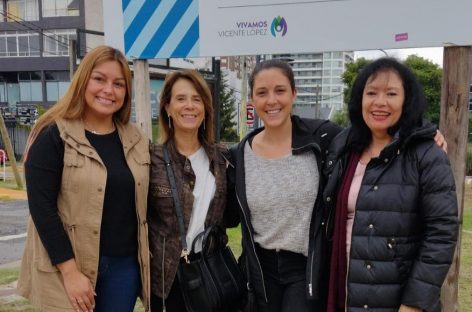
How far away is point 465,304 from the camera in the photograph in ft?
14.4

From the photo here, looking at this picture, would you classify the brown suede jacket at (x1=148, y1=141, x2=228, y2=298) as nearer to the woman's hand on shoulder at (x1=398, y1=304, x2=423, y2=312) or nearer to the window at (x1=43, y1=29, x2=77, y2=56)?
the woman's hand on shoulder at (x1=398, y1=304, x2=423, y2=312)

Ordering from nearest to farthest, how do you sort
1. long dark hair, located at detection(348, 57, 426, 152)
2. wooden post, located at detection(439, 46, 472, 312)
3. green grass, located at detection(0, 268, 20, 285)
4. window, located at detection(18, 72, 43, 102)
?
long dark hair, located at detection(348, 57, 426, 152) < wooden post, located at detection(439, 46, 472, 312) < green grass, located at detection(0, 268, 20, 285) < window, located at detection(18, 72, 43, 102)

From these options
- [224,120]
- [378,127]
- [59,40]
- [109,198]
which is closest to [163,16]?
[109,198]

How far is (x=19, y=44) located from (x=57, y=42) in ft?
13.2

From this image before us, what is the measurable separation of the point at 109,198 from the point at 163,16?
149cm

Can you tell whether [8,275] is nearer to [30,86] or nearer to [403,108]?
[403,108]

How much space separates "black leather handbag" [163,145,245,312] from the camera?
2.64 metres

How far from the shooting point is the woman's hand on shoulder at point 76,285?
2.39 meters

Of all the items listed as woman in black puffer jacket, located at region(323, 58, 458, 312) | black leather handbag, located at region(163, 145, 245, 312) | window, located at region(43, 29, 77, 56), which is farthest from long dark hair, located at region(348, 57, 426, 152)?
window, located at region(43, 29, 77, 56)

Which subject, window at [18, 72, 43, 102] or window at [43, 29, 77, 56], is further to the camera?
window at [18, 72, 43, 102]

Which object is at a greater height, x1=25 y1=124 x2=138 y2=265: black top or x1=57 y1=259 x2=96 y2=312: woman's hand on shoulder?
x1=25 y1=124 x2=138 y2=265: black top

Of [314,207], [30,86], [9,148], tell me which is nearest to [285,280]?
→ [314,207]

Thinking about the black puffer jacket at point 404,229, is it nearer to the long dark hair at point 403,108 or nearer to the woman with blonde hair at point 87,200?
the long dark hair at point 403,108

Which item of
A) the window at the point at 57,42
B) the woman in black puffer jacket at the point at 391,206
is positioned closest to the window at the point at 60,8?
the window at the point at 57,42
